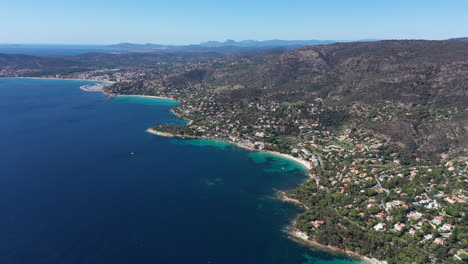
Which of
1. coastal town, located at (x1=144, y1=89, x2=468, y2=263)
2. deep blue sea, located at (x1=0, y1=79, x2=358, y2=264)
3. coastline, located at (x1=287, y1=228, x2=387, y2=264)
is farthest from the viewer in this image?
coastal town, located at (x1=144, y1=89, x2=468, y2=263)

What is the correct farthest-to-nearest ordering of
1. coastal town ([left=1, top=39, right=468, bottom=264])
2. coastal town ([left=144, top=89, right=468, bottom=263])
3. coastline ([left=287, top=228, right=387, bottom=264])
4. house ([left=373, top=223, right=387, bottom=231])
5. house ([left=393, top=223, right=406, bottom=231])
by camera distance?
house ([left=373, top=223, right=387, bottom=231]) → house ([left=393, top=223, right=406, bottom=231]) → coastal town ([left=1, top=39, right=468, bottom=264]) → coastal town ([left=144, top=89, right=468, bottom=263]) → coastline ([left=287, top=228, right=387, bottom=264])

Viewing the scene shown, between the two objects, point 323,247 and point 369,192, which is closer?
point 323,247

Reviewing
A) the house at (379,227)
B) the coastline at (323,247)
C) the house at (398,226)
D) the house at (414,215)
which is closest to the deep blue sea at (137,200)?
the coastline at (323,247)

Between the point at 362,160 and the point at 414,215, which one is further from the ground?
the point at 362,160

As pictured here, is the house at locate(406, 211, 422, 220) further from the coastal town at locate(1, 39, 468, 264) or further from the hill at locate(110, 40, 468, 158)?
the hill at locate(110, 40, 468, 158)

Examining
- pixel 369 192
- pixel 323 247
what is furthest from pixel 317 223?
pixel 369 192

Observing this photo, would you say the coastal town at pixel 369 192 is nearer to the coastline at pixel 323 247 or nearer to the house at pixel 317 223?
the house at pixel 317 223

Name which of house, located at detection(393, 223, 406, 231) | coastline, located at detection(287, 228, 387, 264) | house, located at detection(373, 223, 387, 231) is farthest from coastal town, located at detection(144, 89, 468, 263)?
coastline, located at detection(287, 228, 387, 264)

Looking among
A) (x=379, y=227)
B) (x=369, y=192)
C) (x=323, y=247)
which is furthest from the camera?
(x=369, y=192)

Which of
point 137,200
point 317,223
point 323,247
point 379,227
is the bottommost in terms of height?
point 323,247

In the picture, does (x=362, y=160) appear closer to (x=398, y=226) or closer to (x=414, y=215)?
(x=414, y=215)

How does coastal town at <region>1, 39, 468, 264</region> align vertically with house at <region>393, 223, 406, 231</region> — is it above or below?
above
